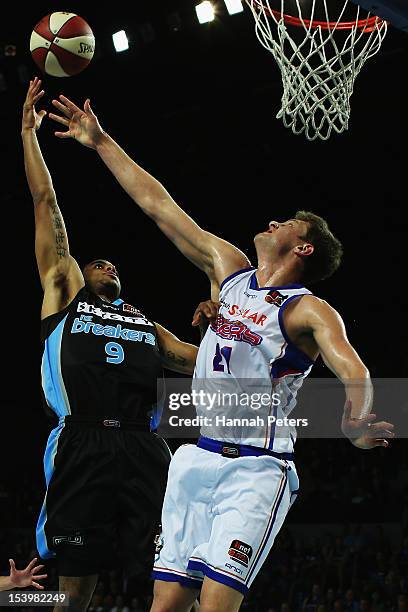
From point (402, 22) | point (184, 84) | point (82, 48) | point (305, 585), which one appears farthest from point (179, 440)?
point (402, 22)

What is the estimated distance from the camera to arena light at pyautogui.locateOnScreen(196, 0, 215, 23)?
997 cm

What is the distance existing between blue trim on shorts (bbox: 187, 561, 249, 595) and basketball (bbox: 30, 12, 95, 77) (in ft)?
12.0

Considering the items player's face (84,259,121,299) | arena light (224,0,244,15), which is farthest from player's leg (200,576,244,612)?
arena light (224,0,244,15)

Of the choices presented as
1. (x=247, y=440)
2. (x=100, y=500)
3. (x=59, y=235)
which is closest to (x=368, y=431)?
(x=247, y=440)

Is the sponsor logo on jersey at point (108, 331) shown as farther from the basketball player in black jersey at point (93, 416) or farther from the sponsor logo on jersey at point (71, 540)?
the sponsor logo on jersey at point (71, 540)

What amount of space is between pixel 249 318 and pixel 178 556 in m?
1.02

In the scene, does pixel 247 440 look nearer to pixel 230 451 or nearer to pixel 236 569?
pixel 230 451

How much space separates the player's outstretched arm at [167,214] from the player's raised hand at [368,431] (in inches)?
40.9

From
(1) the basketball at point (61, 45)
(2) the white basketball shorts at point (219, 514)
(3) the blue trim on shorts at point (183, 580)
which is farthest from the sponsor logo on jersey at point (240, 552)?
(1) the basketball at point (61, 45)

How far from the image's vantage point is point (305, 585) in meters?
10.6

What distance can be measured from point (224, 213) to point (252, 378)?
414 inches

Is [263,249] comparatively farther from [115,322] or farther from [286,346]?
[115,322]

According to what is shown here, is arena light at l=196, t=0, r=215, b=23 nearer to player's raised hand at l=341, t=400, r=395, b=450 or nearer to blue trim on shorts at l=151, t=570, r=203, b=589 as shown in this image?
player's raised hand at l=341, t=400, r=395, b=450

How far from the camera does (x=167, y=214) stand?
4.12 metres
